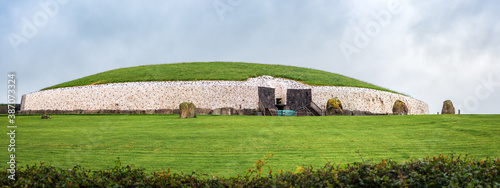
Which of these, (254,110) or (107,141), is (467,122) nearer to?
Result: (107,141)

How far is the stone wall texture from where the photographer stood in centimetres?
3569

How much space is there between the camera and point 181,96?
118ft

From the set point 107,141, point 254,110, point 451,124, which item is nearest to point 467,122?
point 451,124

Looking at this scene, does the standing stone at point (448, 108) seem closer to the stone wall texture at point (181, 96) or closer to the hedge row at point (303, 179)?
the stone wall texture at point (181, 96)

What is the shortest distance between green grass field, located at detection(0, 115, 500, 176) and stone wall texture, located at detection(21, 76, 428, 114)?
16677 mm

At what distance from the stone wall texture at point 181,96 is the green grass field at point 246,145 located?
16.7 metres

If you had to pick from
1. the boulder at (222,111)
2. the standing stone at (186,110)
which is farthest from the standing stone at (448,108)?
the standing stone at (186,110)

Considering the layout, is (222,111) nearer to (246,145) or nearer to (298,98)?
(298,98)

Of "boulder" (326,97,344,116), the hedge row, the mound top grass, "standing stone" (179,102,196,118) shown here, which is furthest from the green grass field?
the mound top grass

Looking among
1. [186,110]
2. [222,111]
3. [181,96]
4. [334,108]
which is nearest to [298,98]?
[334,108]

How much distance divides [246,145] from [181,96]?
915 inches

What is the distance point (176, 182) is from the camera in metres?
6.78

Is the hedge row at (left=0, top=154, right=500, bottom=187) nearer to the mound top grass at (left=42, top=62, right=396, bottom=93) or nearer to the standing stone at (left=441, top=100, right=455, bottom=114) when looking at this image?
the standing stone at (left=441, top=100, right=455, bottom=114)

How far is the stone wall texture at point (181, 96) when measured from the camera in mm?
35688
